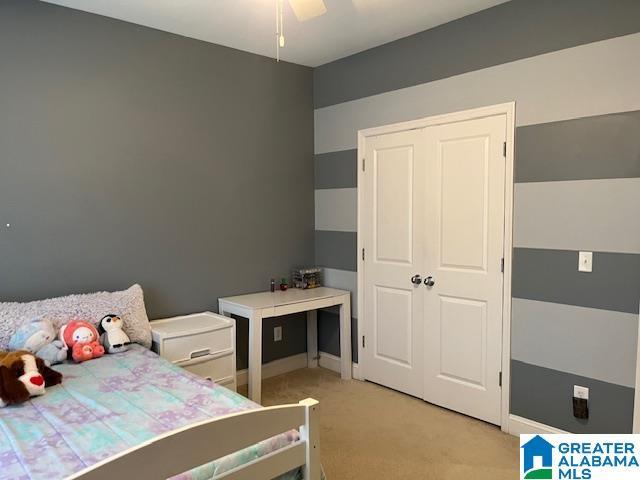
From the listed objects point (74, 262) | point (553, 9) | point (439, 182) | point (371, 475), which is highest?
point (553, 9)

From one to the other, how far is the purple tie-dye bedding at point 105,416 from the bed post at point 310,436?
6 cm

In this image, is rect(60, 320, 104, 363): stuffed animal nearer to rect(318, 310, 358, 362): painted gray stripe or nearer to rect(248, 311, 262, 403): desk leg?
rect(248, 311, 262, 403): desk leg

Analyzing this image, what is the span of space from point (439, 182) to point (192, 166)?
176 cm

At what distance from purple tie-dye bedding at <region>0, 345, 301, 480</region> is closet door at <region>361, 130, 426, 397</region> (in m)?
1.75

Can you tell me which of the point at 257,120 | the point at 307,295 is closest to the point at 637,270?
the point at 307,295

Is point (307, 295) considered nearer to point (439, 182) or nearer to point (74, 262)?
point (439, 182)

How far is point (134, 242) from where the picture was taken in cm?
313

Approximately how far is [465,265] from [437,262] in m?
0.21

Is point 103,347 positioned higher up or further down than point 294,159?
further down

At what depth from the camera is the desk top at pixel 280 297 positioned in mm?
3370

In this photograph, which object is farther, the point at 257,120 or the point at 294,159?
the point at 294,159

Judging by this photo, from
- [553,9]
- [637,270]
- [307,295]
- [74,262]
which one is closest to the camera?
[637,270]

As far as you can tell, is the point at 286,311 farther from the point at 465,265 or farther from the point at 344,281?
the point at 465,265

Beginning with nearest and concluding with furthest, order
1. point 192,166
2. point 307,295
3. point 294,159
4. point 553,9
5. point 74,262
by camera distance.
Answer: point 553,9
point 74,262
point 192,166
point 307,295
point 294,159
